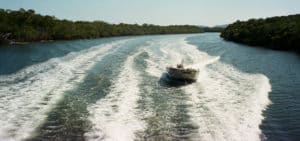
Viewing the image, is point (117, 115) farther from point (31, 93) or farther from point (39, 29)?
point (39, 29)

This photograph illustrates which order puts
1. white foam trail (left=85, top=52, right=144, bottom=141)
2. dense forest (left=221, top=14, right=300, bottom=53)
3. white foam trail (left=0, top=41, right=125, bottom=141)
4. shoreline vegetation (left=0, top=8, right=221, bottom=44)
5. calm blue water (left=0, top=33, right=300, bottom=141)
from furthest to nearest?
1. shoreline vegetation (left=0, top=8, right=221, bottom=44)
2. dense forest (left=221, top=14, right=300, bottom=53)
3. white foam trail (left=0, top=41, right=125, bottom=141)
4. calm blue water (left=0, top=33, right=300, bottom=141)
5. white foam trail (left=85, top=52, right=144, bottom=141)

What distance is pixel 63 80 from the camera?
24594mm

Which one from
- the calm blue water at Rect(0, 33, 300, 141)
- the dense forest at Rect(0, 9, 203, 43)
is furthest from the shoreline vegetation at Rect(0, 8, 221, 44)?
the calm blue water at Rect(0, 33, 300, 141)

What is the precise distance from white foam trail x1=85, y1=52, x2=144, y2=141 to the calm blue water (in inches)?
1.3

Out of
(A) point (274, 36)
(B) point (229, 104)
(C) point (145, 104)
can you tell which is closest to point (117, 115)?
(C) point (145, 104)

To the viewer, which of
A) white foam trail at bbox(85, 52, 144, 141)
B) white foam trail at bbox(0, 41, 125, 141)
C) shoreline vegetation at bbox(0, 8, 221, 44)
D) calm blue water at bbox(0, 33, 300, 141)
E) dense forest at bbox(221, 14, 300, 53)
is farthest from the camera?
shoreline vegetation at bbox(0, 8, 221, 44)

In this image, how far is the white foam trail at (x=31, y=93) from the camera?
15.2 m

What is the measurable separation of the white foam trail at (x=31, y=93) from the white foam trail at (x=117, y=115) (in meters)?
2.37

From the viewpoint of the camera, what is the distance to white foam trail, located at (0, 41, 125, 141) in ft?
49.9

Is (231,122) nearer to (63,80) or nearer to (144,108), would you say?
(144,108)

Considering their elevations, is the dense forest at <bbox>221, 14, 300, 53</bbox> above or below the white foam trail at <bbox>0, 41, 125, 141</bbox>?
above

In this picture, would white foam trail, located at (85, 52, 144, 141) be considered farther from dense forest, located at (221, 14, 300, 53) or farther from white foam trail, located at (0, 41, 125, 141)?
dense forest, located at (221, 14, 300, 53)

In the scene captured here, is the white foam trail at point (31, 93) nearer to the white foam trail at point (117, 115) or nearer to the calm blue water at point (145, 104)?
the calm blue water at point (145, 104)

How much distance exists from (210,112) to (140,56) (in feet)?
68.1
